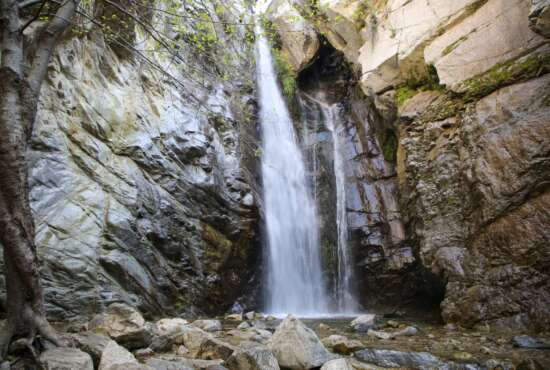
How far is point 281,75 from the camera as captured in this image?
1395 centimetres

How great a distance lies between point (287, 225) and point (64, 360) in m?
7.85

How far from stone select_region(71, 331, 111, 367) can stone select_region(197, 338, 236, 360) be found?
0.96m

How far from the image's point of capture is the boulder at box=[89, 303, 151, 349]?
3812 millimetres

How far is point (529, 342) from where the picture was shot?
437cm

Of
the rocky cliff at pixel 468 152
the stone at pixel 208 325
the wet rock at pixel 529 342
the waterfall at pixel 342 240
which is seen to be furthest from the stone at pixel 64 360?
the waterfall at pixel 342 240

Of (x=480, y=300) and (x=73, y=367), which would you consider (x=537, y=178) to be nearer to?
(x=480, y=300)

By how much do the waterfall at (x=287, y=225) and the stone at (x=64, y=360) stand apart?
255 inches

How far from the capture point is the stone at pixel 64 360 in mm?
2568

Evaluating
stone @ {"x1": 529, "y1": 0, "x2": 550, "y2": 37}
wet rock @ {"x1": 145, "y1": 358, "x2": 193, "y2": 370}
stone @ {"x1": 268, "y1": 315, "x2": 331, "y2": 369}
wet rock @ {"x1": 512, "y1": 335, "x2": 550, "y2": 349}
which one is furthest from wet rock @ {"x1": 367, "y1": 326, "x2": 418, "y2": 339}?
stone @ {"x1": 529, "y1": 0, "x2": 550, "y2": 37}

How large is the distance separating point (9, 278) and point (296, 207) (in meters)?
8.40

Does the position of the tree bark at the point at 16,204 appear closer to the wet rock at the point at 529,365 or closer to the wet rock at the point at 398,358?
the wet rock at the point at 398,358

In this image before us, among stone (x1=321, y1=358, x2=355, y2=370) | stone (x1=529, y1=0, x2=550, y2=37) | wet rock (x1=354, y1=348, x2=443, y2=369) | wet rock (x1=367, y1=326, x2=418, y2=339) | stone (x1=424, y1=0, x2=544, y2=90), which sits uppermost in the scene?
stone (x1=424, y1=0, x2=544, y2=90)

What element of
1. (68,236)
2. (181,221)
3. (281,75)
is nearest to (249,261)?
(181,221)

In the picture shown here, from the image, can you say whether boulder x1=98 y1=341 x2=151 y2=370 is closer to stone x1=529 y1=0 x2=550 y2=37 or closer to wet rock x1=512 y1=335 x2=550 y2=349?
wet rock x1=512 y1=335 x2=550 y2=349
